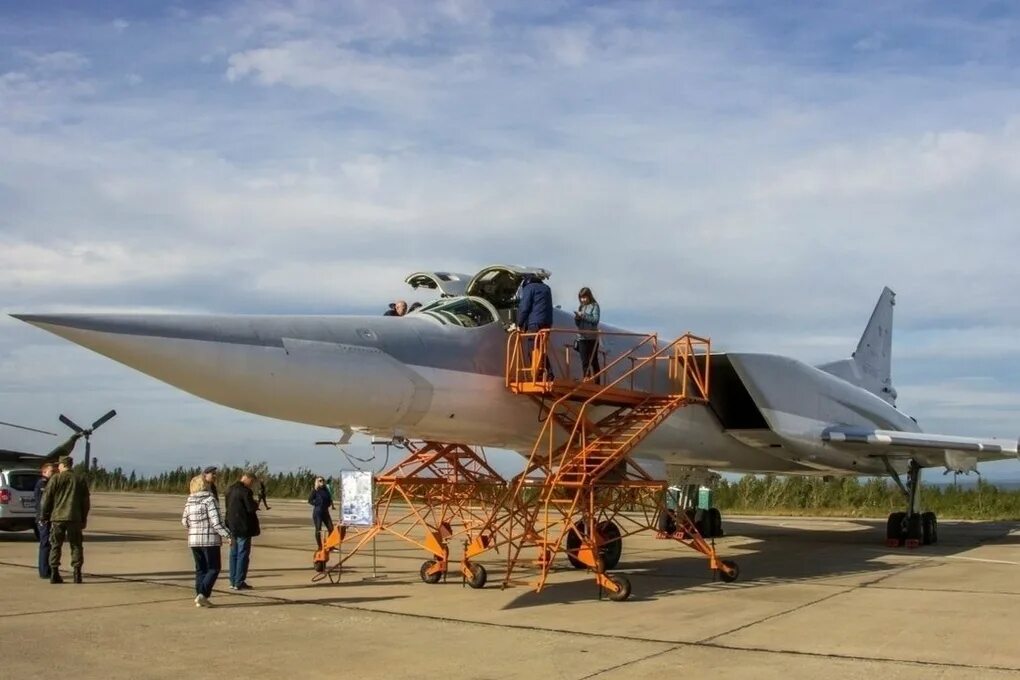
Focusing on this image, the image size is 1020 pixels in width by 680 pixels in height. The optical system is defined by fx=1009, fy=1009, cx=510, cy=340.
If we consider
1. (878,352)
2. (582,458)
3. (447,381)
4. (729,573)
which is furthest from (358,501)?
(878,352)

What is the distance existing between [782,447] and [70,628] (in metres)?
11.1

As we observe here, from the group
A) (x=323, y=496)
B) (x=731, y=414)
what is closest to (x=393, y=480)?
(x=323, y=496)

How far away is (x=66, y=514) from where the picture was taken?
435 inches

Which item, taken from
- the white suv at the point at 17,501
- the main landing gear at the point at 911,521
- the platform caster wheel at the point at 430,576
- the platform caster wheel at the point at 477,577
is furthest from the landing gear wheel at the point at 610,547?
the white suv at the point at 17,501

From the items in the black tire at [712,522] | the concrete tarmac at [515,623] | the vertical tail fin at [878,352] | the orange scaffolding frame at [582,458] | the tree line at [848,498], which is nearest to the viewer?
the concrete tarmac at [515,623]

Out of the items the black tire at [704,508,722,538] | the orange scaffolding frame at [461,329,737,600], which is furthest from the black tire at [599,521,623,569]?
the black tire at [704,508,722,538]

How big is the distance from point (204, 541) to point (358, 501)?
8.12 feet

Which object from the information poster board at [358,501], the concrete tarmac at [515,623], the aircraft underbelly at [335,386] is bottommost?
the concrete tarmac at [515,623]

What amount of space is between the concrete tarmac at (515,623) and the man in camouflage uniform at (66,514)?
32 cm

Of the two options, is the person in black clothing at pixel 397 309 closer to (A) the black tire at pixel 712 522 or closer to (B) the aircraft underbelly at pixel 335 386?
(B) the aircraft underbelly at pixel 335 386

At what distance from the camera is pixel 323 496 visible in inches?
605

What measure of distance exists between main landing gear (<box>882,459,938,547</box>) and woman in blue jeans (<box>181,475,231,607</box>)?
13.0 meters

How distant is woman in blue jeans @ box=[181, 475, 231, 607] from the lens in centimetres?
938

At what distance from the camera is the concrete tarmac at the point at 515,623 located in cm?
677
